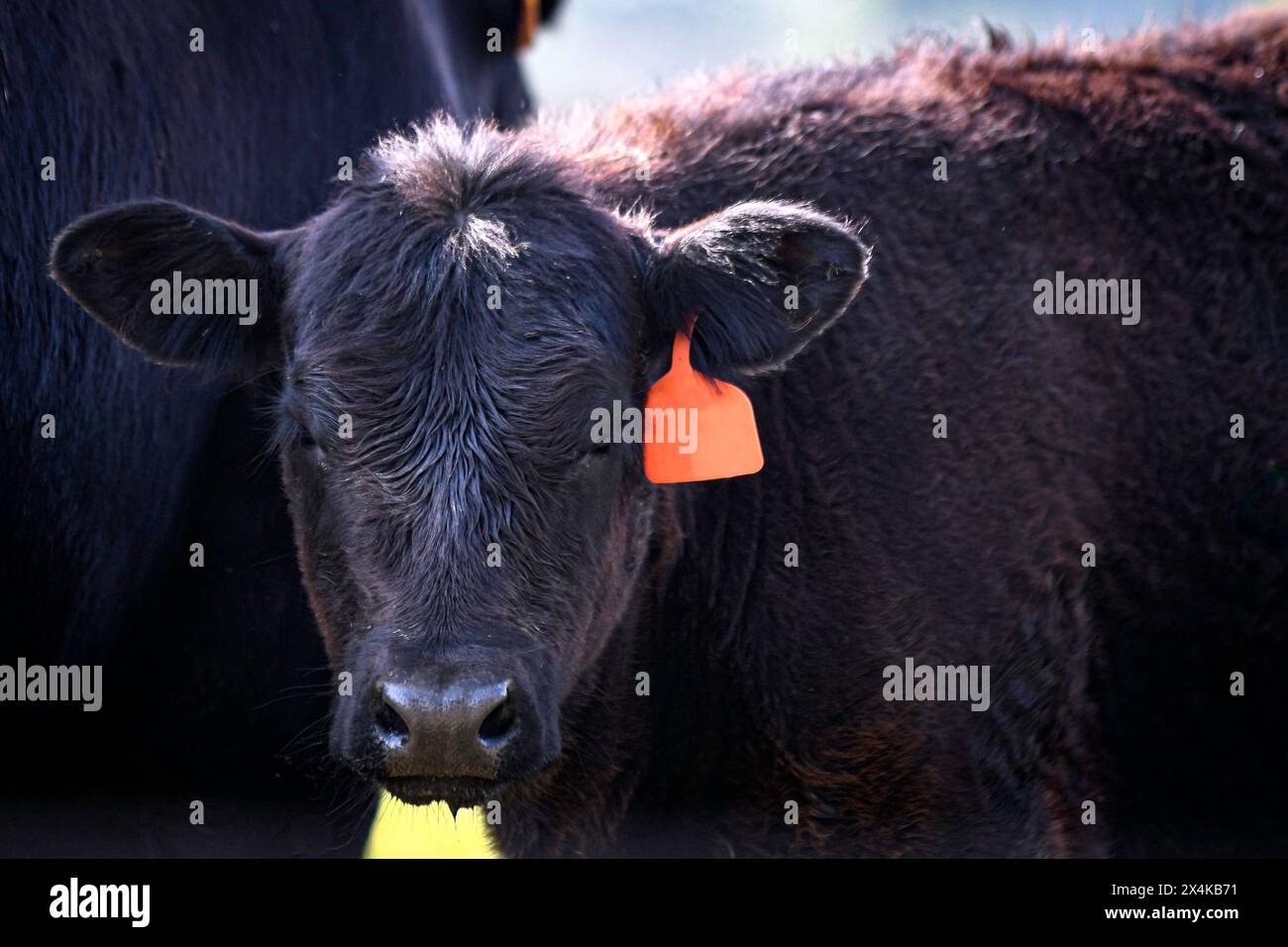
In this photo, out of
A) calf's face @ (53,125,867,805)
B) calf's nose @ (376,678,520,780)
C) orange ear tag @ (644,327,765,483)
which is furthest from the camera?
orange ear tag @ (644,327,765,483)

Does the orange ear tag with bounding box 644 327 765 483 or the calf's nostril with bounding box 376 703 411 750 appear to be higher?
the orange ear tag with bounding box 644 327 765 483

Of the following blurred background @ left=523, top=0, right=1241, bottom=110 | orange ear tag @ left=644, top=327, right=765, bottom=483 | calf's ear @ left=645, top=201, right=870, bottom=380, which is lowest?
orange ear tag @ left=644, top=327, right=765, bottom=483

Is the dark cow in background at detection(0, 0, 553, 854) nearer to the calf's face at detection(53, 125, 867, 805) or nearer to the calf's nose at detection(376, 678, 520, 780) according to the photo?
the calf's face at detection(53, 125, 867, 805)

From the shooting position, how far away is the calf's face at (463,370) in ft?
11.3

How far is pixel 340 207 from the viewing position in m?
4.11

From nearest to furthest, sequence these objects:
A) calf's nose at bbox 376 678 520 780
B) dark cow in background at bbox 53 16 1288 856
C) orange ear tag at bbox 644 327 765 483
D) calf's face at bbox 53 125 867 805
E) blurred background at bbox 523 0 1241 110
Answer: calf's nose at bbox 376 678 520 780 < calf's face at bbox 53 125 867 805 < dark cow in background at bbox 53 16 1288 856 < orange ear tag at bbox 644 327 765 483 < blurred background at bbox 523 0 1241 110

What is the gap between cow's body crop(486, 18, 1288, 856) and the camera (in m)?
4.32

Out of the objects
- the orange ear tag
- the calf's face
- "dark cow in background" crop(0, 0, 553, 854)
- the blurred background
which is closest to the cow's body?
the orange ear tag

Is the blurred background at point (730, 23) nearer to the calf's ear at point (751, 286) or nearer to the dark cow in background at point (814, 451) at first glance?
the dark cow in background at point (814, 451)
